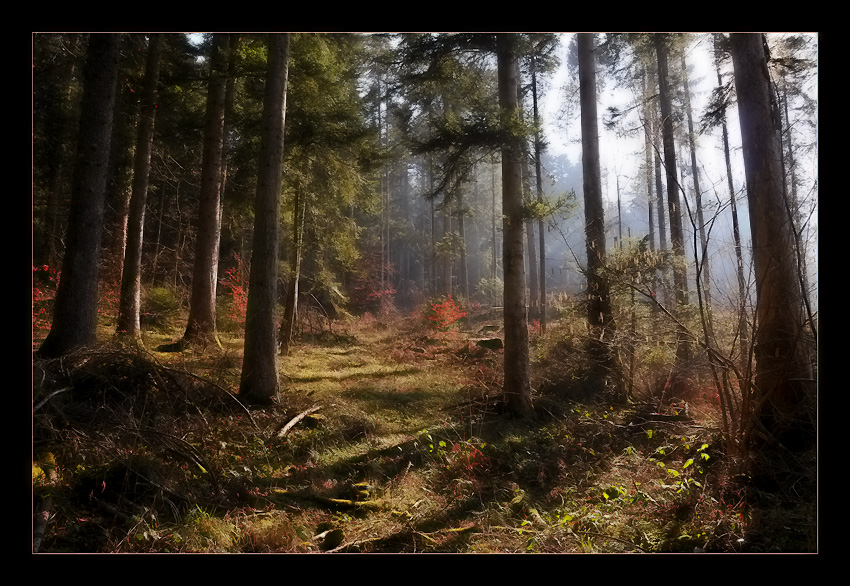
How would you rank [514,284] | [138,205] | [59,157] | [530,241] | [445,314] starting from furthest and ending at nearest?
[530,241]
[445,314]
[138,205]
[59,157]
[514,284]

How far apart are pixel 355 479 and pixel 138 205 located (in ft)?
29.2

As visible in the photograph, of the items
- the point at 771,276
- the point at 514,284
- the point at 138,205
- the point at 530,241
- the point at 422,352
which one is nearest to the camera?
the point at 771,276

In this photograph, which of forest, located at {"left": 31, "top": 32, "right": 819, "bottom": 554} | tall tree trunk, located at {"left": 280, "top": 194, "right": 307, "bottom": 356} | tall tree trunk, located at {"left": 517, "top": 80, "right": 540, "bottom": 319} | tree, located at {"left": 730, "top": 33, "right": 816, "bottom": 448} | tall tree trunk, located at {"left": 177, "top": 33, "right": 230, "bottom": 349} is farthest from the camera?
tall tree trunk, located at {"left": 280, "top": 194, "right": 307, "bottom": 356}

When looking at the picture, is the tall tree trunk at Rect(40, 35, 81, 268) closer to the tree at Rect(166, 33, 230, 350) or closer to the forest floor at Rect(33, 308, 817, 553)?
the tree at Rect(166, 33, 230, 350)

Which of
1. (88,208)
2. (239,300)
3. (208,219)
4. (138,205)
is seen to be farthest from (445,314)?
(88,208)

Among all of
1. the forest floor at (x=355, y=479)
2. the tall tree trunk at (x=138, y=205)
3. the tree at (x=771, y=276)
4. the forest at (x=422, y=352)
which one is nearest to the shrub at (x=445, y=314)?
the forest at (x=422, y=352)

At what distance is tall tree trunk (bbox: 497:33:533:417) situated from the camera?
7.89m

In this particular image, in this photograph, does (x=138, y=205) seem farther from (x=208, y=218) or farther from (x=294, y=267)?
(x=294, y=267)

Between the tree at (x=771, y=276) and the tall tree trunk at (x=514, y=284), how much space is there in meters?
3.56

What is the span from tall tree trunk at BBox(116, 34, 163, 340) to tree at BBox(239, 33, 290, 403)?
4857 mm

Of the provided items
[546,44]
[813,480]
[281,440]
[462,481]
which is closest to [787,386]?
[813,480]

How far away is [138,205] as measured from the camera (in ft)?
33.4

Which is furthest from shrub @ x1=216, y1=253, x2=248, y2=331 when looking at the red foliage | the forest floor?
the forest floor

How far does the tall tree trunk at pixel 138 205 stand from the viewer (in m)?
9.99
